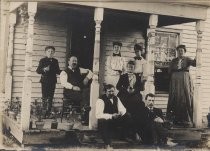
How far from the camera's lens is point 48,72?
5270mm

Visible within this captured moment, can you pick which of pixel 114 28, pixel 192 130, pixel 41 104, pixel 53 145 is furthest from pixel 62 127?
pixel 114 28

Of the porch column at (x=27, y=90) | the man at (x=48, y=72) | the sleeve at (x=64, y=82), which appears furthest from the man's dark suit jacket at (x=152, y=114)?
the porch column at (x=27, y=90)

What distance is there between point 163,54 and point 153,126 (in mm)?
2244

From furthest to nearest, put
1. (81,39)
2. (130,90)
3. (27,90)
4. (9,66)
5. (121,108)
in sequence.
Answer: (81,39) < (9,66) < (130,90) < (121,108) < (27,90)

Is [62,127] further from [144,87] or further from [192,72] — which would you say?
[192,72]

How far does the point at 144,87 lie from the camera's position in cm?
540

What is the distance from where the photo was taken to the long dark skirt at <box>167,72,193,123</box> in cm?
575

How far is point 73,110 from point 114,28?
2.16 m

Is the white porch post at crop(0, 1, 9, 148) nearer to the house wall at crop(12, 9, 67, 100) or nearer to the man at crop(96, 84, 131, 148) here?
the house wall at crop(12, 9, 67, 100)

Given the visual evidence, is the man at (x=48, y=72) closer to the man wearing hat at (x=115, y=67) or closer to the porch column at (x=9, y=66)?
the man wearing hat at (x=115, y=67)

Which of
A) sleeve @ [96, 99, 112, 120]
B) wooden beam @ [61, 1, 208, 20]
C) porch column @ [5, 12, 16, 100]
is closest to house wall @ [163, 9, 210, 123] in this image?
wooden beam @ [61, 1, 208, 20]

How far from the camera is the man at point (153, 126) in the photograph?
200 inches

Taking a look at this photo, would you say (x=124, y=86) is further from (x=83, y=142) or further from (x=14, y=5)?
(x=14, y=5)

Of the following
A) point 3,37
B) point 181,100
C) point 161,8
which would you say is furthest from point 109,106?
point 3,37
